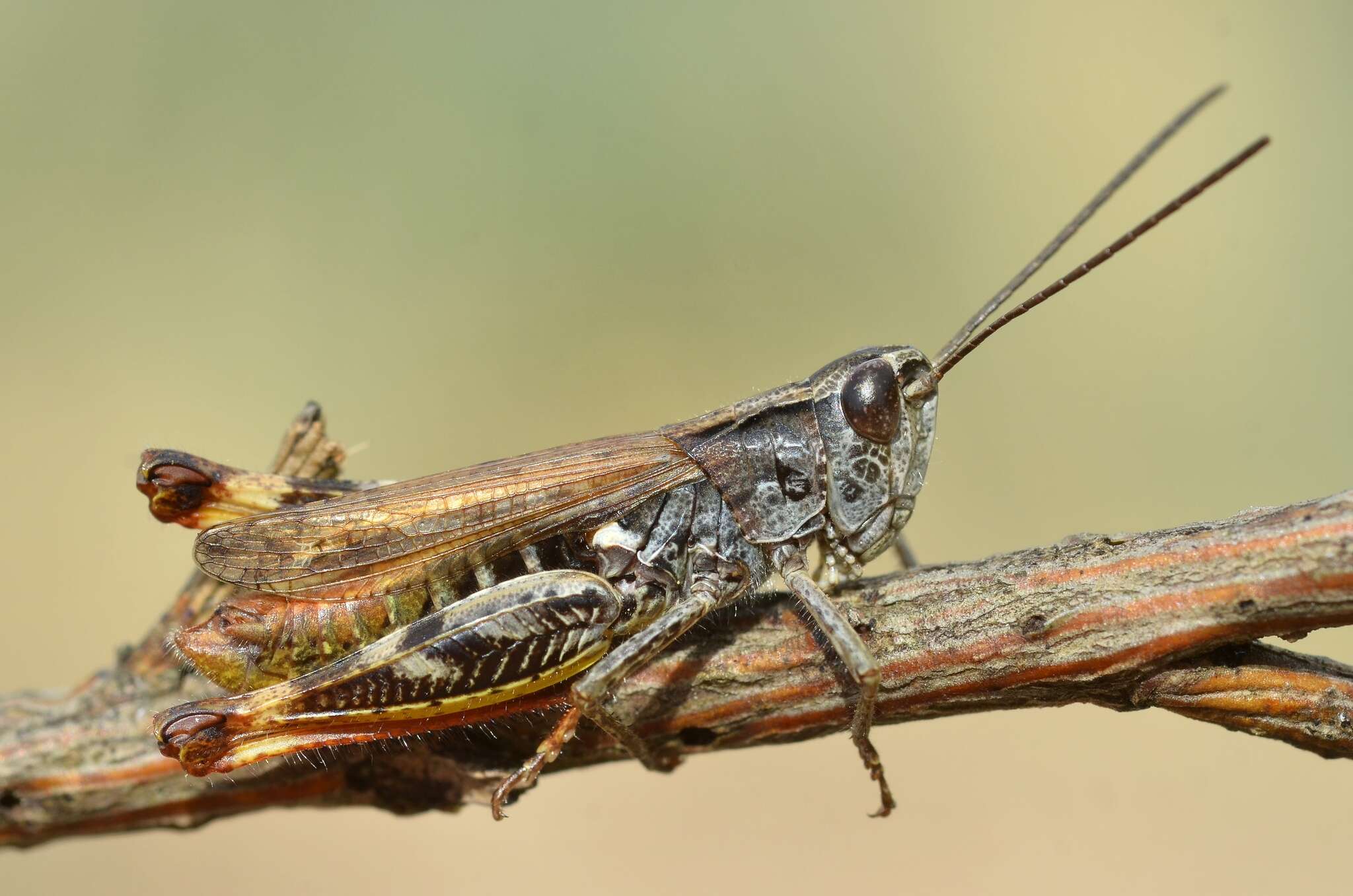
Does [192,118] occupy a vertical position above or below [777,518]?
above

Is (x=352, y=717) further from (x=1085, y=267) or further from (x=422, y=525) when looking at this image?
(x=1085, y=267)

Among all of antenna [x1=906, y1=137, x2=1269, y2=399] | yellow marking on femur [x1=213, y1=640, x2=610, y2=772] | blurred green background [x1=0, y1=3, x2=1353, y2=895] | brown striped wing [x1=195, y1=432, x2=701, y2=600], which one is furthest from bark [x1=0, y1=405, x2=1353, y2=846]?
blurred green background [x1=0, y1=3, x2=1353, y2=895]

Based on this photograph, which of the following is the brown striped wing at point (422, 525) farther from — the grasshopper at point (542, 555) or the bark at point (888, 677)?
the bark at point (888, 677)

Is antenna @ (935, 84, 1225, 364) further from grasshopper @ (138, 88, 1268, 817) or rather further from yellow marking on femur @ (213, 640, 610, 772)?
yellow marking on femur @ (213, 640, 610, 772)

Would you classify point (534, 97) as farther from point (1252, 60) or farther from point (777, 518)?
point (777, 518)

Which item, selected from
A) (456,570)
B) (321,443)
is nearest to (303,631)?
(456,570)

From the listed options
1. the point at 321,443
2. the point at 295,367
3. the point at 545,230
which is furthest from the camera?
the point at 545,230

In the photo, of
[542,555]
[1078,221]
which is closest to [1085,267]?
[1078,221]
